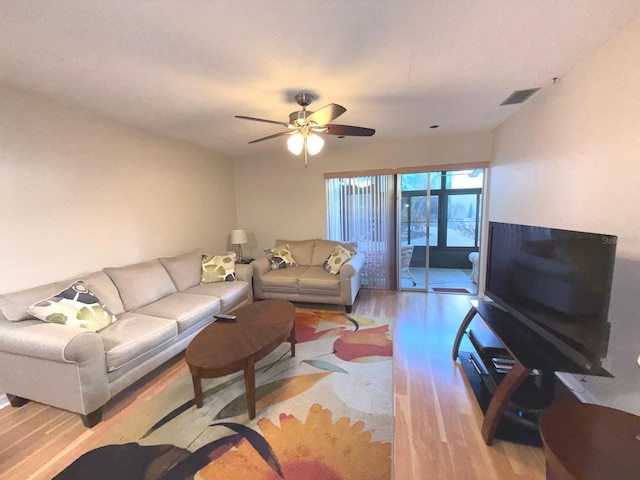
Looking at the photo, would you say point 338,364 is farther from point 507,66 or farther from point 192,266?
point 507,66

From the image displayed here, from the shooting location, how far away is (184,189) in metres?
3.92

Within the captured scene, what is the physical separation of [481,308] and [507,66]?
1876 millimetres

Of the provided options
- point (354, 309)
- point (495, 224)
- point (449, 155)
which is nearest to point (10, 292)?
point (354, 309)

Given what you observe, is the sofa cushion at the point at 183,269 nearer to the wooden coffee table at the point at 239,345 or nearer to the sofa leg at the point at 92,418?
the wooden coffee table at the point at 239,345

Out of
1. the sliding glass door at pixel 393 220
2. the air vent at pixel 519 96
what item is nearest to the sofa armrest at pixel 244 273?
the sliding glass door at pixel 393 220

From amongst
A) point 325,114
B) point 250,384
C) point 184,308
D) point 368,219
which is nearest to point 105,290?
point 184,308

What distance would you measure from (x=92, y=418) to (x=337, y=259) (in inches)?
114

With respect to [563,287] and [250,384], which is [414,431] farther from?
[563,287]

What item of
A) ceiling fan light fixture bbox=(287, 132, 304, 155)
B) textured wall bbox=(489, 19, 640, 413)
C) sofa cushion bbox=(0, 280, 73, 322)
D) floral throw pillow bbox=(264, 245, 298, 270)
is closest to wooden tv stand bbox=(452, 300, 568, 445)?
textured wall bbox=(489, 19, 640, 413)

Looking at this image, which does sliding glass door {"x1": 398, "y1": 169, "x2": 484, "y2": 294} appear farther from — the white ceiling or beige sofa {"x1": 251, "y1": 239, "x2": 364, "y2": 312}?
the white ceiling

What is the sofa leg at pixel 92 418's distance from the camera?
1.82m

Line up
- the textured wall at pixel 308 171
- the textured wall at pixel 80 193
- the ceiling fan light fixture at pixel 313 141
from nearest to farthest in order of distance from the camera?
the textured wall at pixel 80 193 < the ceiling fan light fixture at pixel 313 141 < the textured wall at pixel 308 171

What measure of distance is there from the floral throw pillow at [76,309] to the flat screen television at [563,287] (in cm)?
325

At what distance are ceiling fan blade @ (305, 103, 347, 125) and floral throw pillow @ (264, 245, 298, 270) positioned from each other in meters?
2.51
